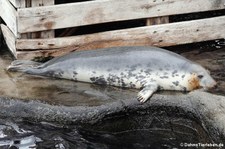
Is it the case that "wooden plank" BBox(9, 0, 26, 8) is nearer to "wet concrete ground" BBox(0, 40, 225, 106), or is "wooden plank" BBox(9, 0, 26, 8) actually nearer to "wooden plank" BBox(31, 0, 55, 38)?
"wooden plank" BBox(31, 0, 55, 38)

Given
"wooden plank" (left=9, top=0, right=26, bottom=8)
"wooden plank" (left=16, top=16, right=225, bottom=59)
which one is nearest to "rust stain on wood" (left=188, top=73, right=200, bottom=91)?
"wooden plank" (left=16, top=16, right=225, bottom=59)

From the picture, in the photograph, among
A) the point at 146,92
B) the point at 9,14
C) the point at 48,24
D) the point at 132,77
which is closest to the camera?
the point at 146,92

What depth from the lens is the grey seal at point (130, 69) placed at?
220 inches

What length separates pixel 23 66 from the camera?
5.92 meters

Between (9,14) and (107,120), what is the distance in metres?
2.03

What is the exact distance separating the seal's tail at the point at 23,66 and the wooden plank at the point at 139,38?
173mm

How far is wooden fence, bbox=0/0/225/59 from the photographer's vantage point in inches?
237

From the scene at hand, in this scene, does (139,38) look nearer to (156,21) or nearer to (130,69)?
(156,21)

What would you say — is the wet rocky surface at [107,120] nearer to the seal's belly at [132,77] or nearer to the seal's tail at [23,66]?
the seal's belly at [132,77]

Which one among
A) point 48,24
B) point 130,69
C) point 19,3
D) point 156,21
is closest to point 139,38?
point 156,21

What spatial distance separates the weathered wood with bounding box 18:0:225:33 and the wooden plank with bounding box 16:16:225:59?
0.53 feet

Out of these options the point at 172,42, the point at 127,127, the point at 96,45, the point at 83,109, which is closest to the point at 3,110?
the point at 83,109

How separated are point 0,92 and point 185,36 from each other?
8.53 ft

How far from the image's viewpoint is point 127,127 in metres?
5.12
